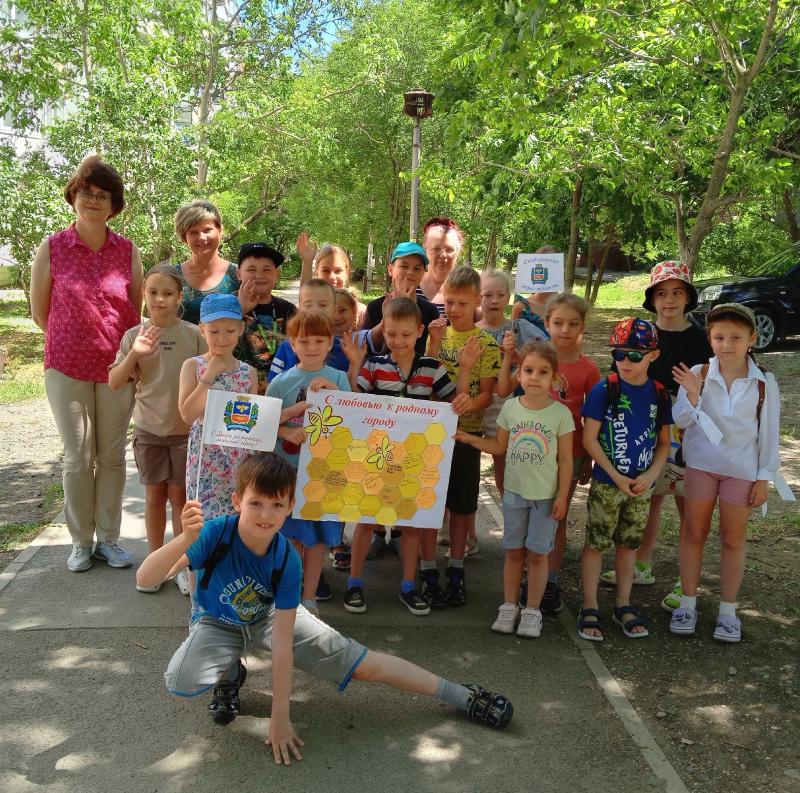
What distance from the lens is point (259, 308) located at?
495 cm

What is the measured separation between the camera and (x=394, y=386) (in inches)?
177

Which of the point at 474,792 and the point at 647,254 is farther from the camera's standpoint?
the point at 647,254

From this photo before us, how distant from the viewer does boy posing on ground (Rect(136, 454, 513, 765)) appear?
10.4 ft

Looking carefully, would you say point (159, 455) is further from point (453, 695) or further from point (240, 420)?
point (453, 695)

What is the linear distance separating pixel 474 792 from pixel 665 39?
9056 millimetres

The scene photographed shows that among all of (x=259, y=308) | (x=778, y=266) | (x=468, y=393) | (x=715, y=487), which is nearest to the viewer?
(x=715, y=487)

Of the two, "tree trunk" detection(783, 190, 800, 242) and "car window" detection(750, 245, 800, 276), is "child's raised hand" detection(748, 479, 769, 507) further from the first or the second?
"tree trunk" detection(783, 190, 800, 242)

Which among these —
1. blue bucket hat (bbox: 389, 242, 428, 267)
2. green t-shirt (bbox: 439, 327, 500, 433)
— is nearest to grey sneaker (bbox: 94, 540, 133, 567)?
green t-shirt (bbox: 439, 327, 500, 433)

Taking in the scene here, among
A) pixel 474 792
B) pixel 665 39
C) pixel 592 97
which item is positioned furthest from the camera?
pixel 592 97

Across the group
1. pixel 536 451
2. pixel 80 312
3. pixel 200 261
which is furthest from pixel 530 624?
pixel 80 312

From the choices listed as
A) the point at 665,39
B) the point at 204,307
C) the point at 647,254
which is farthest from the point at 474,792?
the point at 647,254

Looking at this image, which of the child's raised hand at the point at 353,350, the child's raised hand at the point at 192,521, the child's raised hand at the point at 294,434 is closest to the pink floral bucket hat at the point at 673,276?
the child's raised hand at the point at 353,350

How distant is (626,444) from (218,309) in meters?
2.30

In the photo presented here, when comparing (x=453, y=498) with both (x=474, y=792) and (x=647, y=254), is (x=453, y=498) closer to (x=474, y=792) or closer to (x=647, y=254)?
(x=474, y=792)
